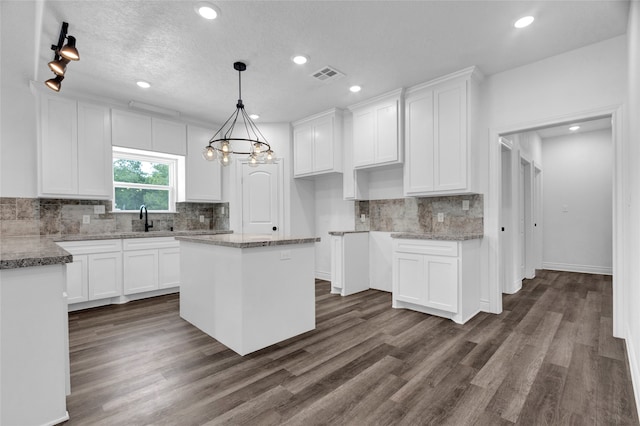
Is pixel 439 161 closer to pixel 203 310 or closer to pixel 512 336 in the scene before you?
pixel 512 336

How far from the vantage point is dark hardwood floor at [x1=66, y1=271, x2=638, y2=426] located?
5.97 feet

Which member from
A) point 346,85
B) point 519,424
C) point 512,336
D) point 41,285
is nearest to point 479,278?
point 512,336

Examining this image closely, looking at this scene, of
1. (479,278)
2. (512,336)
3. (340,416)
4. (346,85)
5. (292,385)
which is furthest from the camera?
(346,85)

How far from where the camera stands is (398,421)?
5.74 feet

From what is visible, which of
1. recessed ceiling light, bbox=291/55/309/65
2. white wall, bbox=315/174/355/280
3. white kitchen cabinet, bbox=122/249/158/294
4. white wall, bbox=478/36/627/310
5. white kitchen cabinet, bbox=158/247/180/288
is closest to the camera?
white wall, bbox=478/36/627/310

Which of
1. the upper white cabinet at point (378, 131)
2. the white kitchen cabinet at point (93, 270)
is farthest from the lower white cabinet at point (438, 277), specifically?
the white kitchen cabinet at point (93, 270)

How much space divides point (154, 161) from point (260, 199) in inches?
72.8

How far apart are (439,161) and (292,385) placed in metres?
2.96

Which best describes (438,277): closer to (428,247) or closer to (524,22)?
(428,247)

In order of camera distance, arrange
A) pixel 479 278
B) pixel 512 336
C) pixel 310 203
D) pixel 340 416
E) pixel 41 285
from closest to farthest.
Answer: pixel 41 285, pixel 340 416, pixel 512 336, pixel 479 278, pixel 310 203

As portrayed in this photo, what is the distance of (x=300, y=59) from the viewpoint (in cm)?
330

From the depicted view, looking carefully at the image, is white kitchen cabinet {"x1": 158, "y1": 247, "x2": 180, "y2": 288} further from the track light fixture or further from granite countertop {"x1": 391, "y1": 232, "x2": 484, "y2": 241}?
granite countertop {"x1": 391, "y1": 232, "x2": 484, "y2": 241}

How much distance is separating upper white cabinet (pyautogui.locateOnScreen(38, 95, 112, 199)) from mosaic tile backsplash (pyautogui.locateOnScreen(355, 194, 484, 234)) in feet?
12.3

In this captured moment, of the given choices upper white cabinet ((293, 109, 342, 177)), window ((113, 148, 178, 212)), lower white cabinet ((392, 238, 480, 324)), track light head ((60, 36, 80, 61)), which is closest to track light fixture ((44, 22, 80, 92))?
track light head ((60, 36, 80, 61))
